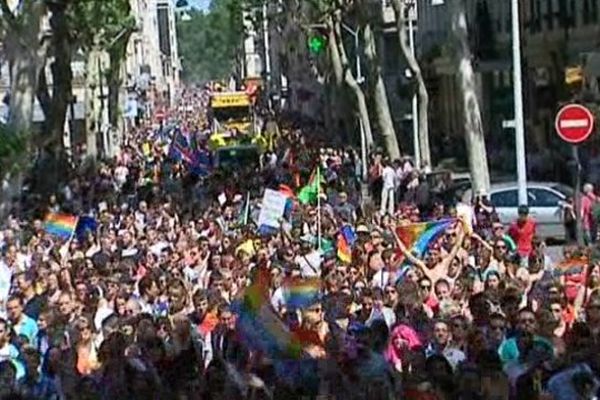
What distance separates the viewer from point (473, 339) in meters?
13.0

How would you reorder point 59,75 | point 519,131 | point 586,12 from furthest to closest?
point 586,12 < point 59,75 < point 519,131

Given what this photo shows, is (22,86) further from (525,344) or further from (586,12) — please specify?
(586,12)

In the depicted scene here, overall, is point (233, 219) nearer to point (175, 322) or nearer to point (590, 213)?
point (590, 213)

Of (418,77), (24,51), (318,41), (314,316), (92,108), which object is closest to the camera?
(314,316)

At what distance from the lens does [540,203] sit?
33438 mm

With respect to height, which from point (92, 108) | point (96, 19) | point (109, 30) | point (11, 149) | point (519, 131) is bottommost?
point (92, 108)

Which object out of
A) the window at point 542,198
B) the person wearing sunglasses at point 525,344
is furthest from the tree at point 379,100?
the person wearing sunglasses at point 525,344

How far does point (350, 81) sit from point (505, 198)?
20.8m

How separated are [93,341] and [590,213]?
49.2 feet

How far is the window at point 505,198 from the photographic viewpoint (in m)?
33.7

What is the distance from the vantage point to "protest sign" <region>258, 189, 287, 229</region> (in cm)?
2498

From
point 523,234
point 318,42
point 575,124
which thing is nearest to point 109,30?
point 318,42

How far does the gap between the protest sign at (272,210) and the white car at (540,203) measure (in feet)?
25.7

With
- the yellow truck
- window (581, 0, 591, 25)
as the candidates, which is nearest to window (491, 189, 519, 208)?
window (581, 0, 591, 25)
